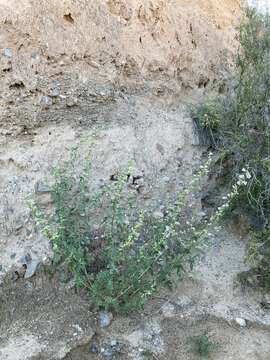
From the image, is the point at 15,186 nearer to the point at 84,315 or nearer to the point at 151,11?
the point at 84,315

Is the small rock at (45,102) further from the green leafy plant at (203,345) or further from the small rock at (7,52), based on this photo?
the green leafy plant at (203,345)

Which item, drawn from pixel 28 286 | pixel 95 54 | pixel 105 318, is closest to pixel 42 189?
pixel 28 286

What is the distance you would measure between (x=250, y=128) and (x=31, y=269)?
6.89 feet

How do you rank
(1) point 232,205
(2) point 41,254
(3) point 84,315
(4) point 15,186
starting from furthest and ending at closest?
(1) point 232,205 → (4) point 15,186 → (2) point 41,254 → (3) point 84,315

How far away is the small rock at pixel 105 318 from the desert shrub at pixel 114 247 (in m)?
0.04

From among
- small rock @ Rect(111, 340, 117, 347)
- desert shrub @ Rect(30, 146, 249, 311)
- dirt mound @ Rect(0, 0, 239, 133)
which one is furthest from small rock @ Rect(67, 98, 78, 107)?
small rock @ Rect(111, 340, 117, 347)

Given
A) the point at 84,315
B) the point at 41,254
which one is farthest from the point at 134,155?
the point at 84,315

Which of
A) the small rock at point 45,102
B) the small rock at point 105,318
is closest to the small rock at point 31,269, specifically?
the small rock at point 105,318

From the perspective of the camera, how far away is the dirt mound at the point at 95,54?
12.9 ft

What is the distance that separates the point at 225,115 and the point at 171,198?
934 millimetres

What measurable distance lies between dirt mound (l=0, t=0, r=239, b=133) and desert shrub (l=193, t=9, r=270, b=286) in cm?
57

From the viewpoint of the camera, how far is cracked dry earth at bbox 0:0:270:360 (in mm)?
3059

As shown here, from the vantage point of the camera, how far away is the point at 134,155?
4082mm

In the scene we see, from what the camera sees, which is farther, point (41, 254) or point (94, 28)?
point (94, 28)
